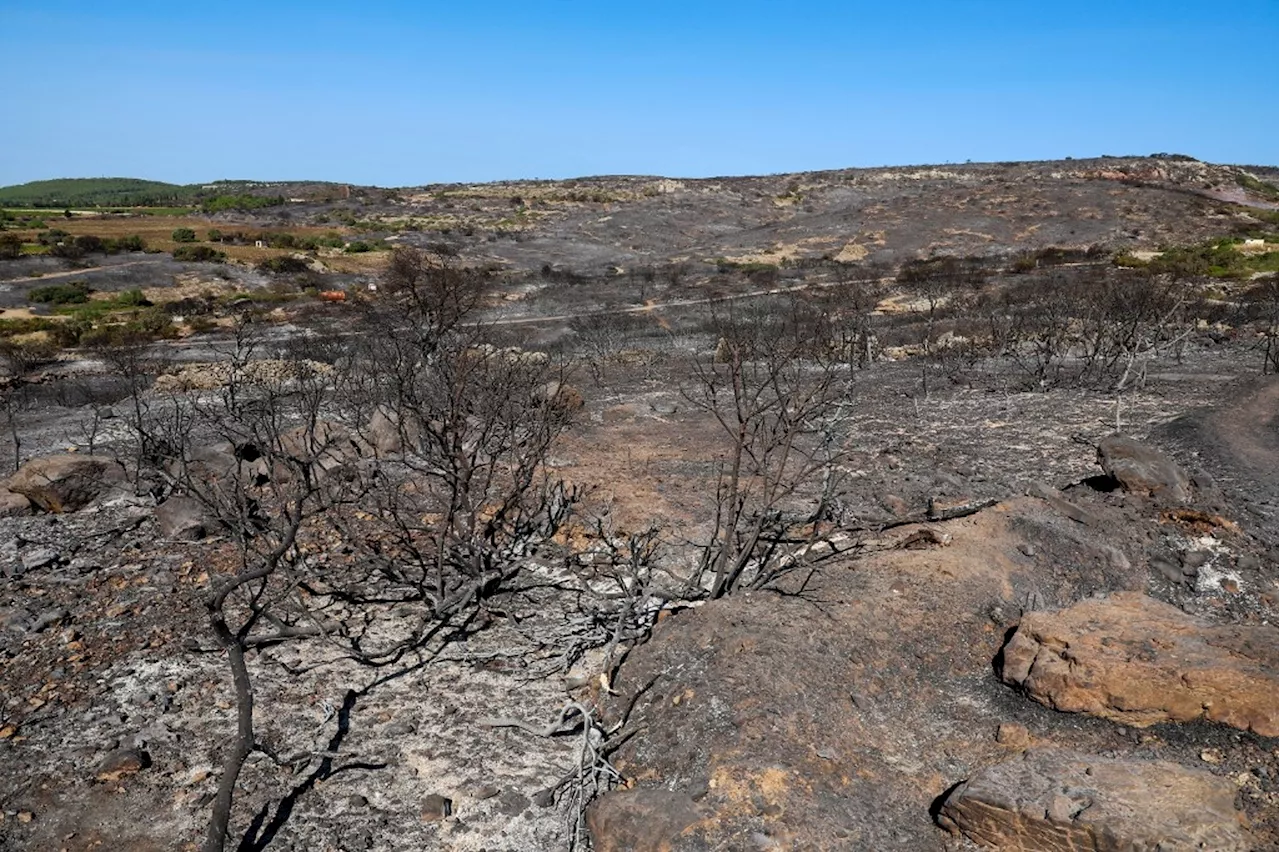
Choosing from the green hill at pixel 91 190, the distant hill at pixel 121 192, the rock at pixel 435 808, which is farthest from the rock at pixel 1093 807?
the green hill at pixel 91 190

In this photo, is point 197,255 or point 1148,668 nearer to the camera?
point 1148,668

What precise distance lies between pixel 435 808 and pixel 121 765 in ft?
6.47

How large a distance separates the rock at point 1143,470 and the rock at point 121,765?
30.2ft

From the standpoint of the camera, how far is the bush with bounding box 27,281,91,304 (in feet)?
110

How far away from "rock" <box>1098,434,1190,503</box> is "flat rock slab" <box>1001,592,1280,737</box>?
3.48 metres

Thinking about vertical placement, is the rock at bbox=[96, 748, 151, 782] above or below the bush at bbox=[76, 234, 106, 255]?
below

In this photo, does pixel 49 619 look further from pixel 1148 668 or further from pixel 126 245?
pixel 126 245

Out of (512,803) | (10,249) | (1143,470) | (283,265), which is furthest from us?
(283,265)

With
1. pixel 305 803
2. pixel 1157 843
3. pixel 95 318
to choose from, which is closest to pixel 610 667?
pixel 305 803

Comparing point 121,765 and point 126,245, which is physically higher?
point 126,245

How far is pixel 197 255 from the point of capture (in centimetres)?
4181

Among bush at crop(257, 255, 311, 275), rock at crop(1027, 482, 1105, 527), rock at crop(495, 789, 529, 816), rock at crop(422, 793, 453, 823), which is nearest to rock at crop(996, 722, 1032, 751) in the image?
rock at crop(495, 789, 529, 816)

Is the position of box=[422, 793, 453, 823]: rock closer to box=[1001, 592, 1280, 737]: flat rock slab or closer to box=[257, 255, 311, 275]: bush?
box=[1001, 592, 1280, 737]: flat rock slab

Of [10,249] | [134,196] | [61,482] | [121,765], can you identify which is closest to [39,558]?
[61,482]
